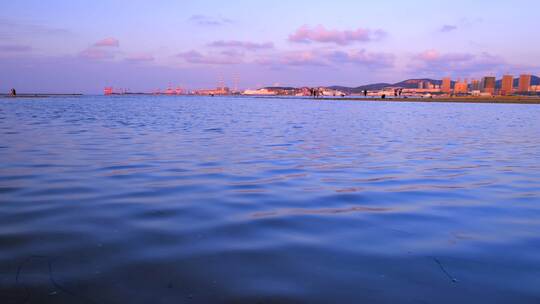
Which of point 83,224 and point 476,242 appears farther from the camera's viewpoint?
point 83,224

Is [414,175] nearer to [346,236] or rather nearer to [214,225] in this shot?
[346,236]

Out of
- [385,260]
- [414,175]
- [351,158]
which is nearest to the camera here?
[385,260]

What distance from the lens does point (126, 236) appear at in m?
5.90

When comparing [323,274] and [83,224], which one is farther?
[83,224]

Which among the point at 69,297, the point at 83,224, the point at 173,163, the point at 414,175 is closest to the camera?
the point at 69,297

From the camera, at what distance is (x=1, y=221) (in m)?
6.48

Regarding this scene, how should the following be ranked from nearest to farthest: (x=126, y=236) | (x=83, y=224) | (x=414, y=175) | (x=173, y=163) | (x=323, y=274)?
(x=323, y=274)
(x=126, y=236)
(x=83, y=224)
(x=414, y=175)
(x=173, y=163)

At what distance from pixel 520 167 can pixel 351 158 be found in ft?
17.2

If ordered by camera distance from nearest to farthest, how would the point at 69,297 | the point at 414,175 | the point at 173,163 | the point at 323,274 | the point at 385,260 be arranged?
the point at 69,297 → the point at 323,274 → the point at 385,260 → the point at 414,175 → the point at 173,163

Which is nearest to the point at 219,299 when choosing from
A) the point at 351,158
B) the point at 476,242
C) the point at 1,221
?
the point at 476,242

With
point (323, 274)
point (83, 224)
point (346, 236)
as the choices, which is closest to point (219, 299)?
point (323, 274)

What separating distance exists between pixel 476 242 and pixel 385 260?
1.68m

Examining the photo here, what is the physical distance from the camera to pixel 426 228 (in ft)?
21.9

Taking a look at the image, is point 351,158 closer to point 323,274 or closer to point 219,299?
point 323,274
